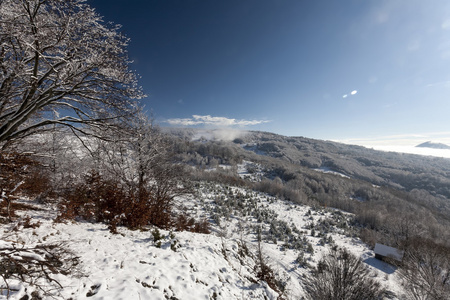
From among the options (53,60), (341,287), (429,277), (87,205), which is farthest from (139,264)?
(429,277)

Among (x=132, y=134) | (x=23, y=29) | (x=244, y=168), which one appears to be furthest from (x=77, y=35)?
(x=244, y=168)

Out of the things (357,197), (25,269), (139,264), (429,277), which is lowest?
(357,197)

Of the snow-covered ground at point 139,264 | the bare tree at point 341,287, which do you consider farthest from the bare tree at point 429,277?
the snow-covered ground at point 139,264

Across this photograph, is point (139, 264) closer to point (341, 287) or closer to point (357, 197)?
point (341, 287)

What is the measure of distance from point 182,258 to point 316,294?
11363mm

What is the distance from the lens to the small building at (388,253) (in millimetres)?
24566

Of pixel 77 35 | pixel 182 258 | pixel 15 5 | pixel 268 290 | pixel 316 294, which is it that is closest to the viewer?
pixel 15 5

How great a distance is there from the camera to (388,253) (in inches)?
993

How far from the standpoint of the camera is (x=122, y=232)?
258 inches

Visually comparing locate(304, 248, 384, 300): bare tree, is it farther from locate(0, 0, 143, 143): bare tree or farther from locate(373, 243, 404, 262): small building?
locate(373, 243, 404, 262): small building

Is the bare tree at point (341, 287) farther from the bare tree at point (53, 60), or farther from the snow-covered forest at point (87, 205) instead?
the bare tree at point (53, 60)

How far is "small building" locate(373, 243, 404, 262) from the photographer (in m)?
24.6

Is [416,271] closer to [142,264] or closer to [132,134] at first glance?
[142,264]

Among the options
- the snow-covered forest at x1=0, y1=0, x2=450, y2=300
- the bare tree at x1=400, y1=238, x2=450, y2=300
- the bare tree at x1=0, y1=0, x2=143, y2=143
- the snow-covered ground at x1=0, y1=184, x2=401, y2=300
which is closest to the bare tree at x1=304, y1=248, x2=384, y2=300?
the snow-covered forest at x1=0, y1=0, x2=450, y2=300
